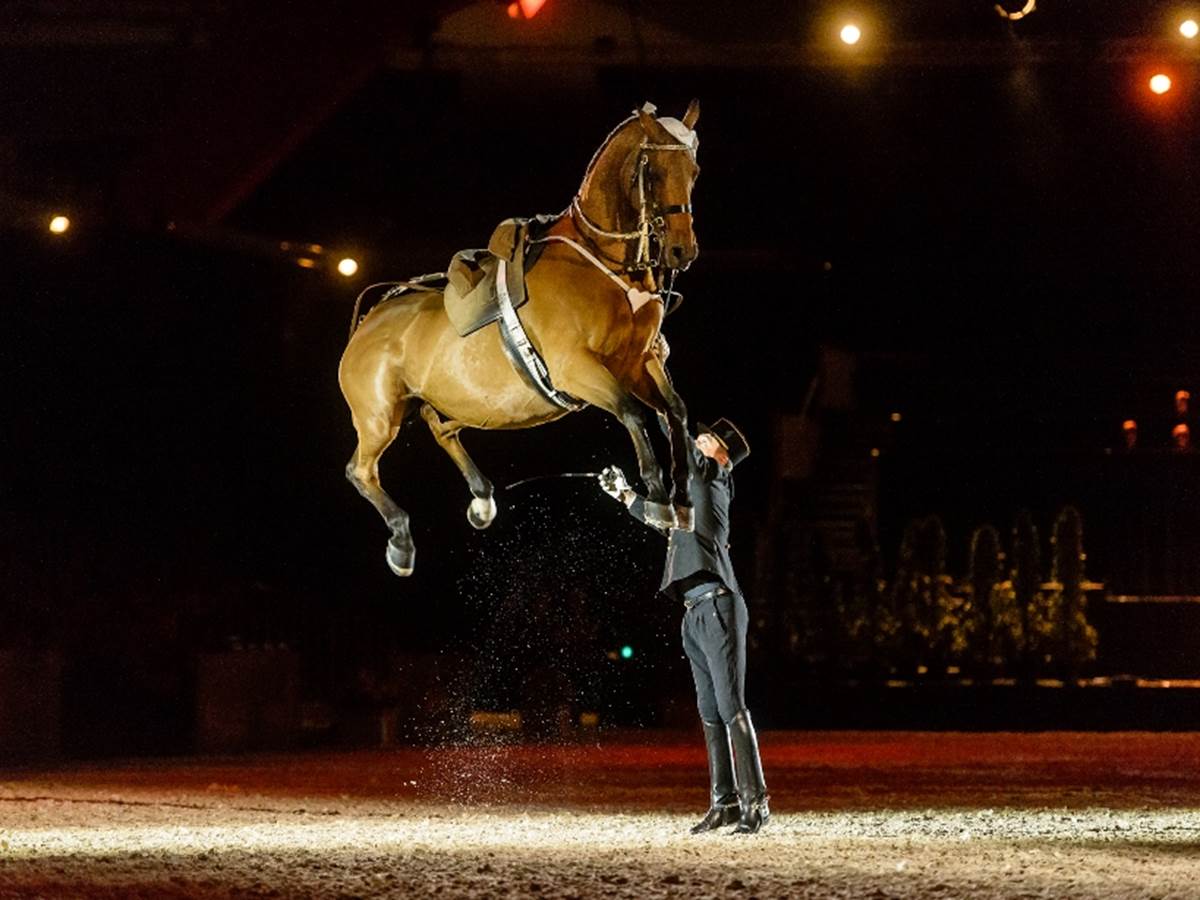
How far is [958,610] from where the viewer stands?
72.4ft

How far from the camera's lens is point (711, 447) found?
9375 mm

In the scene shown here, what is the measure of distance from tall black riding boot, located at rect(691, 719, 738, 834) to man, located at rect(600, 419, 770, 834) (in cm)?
2

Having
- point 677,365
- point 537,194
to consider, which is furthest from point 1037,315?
point 537,194

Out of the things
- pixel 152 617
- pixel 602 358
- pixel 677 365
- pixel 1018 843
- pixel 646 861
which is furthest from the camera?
pixel 677 365

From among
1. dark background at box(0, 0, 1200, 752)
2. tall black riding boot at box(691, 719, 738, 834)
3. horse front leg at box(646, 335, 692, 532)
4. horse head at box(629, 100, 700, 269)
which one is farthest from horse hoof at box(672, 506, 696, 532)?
dark background at box(0, 0, 1200, 752)

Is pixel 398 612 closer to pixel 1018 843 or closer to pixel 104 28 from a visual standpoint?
pixel 104 28

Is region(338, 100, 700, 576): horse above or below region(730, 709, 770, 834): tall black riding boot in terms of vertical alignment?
above

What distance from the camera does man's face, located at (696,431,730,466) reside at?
9.38m

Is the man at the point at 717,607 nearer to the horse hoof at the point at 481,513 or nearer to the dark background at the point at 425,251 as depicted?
the horse hoof at the point at 481,513

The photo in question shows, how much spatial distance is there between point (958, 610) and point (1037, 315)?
3867mm

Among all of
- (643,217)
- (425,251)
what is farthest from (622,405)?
(425,251)

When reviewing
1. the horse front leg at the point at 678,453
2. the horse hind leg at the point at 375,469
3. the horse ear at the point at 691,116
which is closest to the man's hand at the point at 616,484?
the horse front leg at the point at 678,453

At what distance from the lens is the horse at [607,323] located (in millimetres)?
7758

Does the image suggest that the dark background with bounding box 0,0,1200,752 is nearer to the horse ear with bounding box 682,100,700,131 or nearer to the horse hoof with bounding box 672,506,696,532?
the horse ear with bounding box 682,100,700,131
